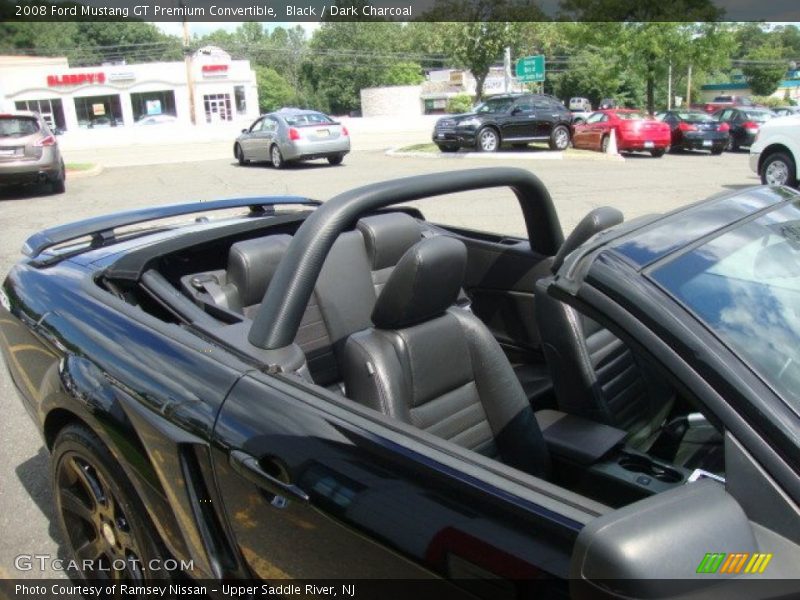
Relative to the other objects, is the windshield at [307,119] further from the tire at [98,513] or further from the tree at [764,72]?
the tree at [764,72]

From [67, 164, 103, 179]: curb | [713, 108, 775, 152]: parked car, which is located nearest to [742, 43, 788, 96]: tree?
[713, 108, 775, 152]: parked car

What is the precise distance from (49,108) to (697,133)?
50.1 meters

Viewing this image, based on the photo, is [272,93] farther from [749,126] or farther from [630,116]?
[630,116]

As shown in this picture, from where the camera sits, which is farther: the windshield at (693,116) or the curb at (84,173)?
the windshield at (693,116)

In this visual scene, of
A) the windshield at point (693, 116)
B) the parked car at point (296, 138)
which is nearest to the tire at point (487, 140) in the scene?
the parked car at point (296, 138)

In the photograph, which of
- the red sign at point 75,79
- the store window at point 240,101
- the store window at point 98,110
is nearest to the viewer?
the red sign at point 75,79

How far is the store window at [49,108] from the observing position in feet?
177

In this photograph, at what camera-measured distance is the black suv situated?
2005cm

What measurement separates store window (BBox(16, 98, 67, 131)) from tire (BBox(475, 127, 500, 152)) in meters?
44.3

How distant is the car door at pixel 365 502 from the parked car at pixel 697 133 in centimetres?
2228

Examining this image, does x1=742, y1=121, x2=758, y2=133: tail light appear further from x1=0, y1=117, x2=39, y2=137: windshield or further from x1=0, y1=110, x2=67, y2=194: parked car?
x1=0, y1=117, x2=39, y2=137: windshield

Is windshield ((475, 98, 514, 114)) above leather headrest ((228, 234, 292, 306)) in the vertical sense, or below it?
above

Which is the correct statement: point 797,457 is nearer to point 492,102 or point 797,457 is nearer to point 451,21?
point 492,102

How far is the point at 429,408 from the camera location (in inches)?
95.7
